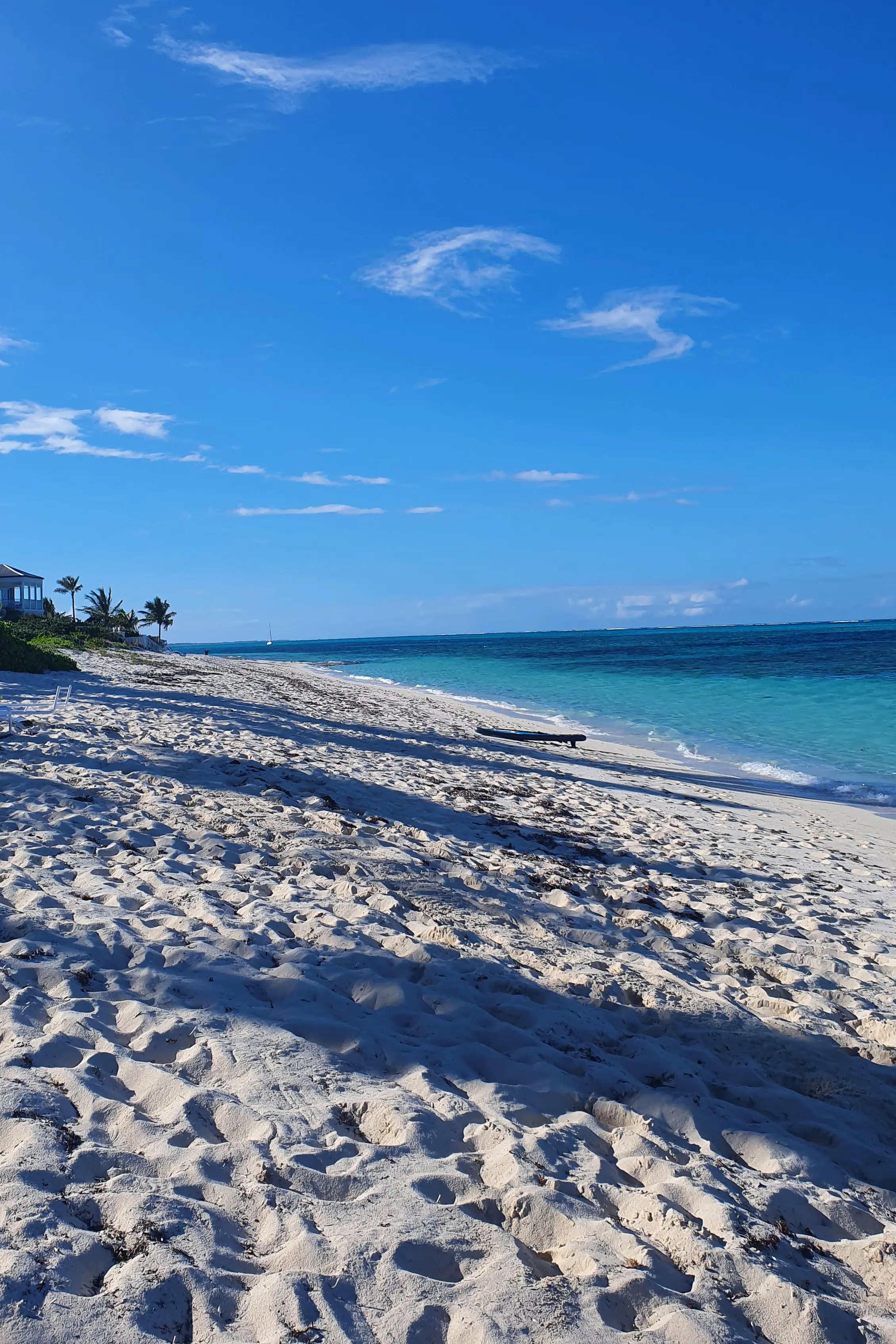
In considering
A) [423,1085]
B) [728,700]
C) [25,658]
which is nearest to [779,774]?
[423,1085]

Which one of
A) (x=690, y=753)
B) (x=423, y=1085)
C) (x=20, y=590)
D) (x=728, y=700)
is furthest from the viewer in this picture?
(x=20, y=590)

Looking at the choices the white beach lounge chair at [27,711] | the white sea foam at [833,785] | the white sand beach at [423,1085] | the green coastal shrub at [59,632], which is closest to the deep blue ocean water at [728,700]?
the white sea foam at [833,785]

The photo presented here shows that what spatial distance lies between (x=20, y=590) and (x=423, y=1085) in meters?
61.1

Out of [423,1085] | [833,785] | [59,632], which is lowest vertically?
[833,785]

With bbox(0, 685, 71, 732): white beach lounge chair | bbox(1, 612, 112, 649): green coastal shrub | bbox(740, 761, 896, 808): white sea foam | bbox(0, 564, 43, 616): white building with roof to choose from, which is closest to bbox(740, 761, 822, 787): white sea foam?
bbox(740, 761, 896, 808): white sea foam

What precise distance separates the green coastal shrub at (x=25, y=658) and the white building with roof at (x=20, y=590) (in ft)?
113

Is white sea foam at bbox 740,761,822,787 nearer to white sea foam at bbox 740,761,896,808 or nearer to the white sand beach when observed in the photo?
white sea foam at bbox 740,761,896,808

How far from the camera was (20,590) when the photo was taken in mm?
55656

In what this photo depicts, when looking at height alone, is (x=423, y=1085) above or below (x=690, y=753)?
above

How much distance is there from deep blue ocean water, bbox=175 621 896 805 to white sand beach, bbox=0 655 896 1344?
9701mm

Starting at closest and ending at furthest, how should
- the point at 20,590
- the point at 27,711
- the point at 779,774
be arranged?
the point at 27,711 < the point at 779,774 < the point at 20,590

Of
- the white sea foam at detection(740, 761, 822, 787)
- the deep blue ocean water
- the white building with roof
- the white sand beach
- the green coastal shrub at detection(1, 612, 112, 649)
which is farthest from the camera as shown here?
the white building with roof

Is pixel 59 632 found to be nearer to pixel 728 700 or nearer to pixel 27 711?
pixel 27 711

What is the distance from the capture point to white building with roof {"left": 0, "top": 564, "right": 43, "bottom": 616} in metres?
54.4
